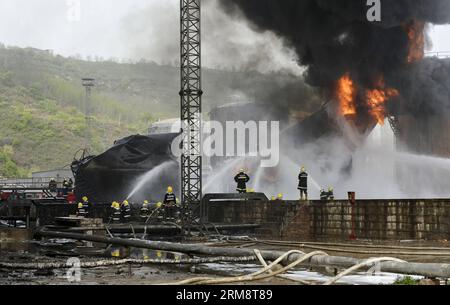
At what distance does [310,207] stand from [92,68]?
14776 cm

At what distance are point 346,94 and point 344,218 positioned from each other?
16303 millimetres

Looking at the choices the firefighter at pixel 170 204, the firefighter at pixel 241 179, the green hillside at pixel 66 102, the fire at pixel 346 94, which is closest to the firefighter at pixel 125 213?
the firefighter at pixel 170 204

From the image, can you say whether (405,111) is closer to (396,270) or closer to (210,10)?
(210,10)

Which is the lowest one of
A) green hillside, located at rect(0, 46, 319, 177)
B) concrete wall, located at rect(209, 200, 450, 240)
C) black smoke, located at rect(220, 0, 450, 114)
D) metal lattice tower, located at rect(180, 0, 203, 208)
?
concrete wall, located at rect(209, 200, 450, 240)

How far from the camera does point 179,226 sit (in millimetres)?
24875

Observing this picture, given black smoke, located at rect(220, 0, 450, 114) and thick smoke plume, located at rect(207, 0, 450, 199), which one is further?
thick smoke plume, located at rect(207, 0, 450, 199)

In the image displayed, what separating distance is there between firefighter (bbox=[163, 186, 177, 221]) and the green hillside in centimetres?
2983

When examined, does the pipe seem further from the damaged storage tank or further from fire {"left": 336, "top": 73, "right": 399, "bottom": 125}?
fire {"left": 336, "top": 73, "right": 399, "bottom": 125}

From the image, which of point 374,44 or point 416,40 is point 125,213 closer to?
point 374,44

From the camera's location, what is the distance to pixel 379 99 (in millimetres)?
37938

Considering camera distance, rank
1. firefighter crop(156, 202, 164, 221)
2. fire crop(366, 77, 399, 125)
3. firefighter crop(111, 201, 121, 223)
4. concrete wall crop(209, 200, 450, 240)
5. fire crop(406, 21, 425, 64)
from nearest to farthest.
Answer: concrete wall crop(209, 200, 450, 240)
firefighter crop(156, 202, 164, 221)
firefighter crop(111, 201, 121, 223)
fire crop(406, 21, 425, 64)
fire crop(366, 77, 399, 125)

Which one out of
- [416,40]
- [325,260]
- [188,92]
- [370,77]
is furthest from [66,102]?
[325,260]

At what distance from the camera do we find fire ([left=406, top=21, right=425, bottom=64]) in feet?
123

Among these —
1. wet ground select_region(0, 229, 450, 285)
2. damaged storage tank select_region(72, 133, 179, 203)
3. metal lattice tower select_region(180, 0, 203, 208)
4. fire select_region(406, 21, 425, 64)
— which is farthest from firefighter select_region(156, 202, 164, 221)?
fire select_region(406, 21, 425, 64)
